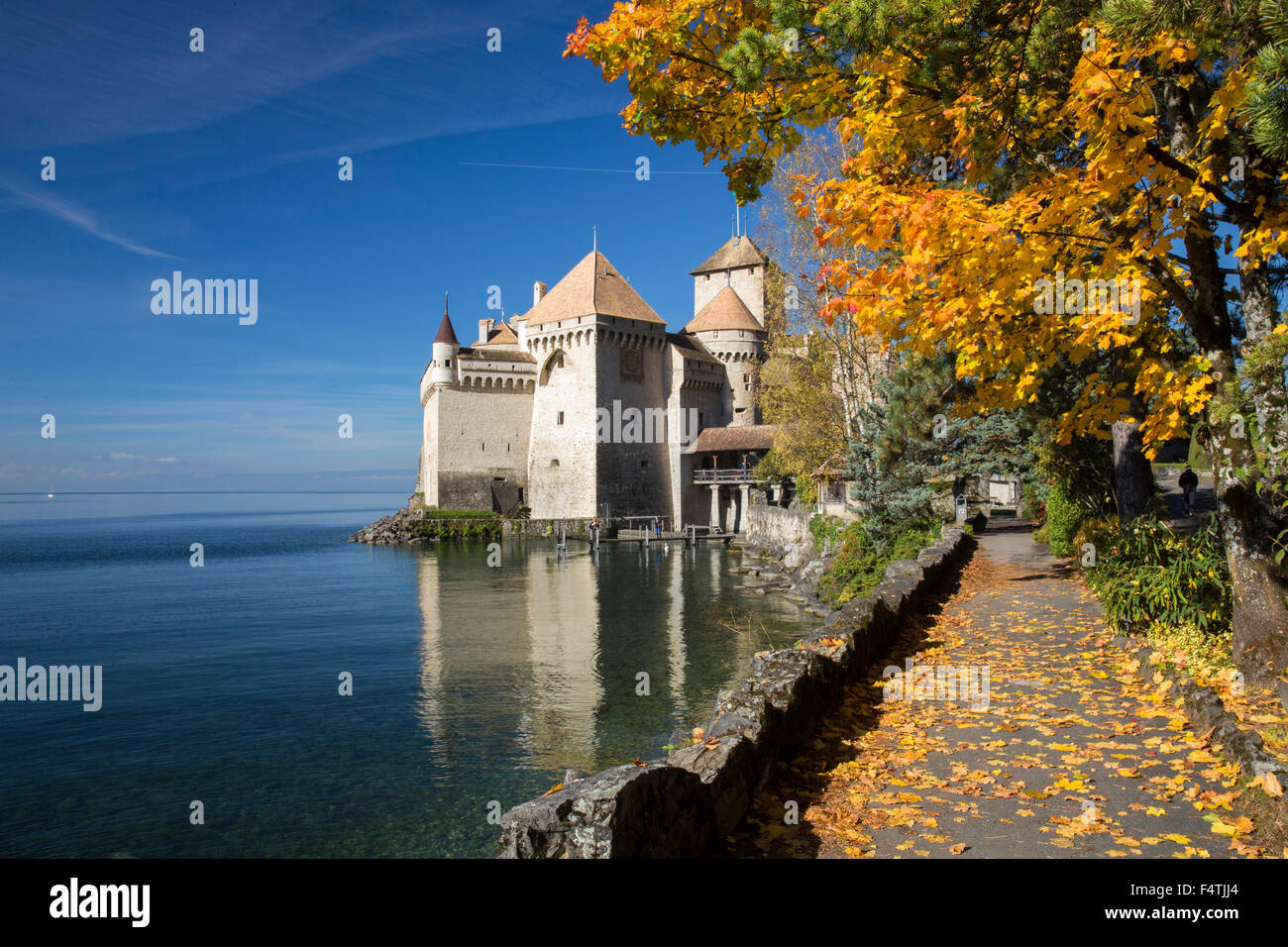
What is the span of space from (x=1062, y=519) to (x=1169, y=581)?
28.2 ft

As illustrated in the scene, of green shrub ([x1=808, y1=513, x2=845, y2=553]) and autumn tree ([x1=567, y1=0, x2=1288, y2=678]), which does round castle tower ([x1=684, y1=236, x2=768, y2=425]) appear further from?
autumn tree ([x1=567, y1=0, x2=1288, y2=678])

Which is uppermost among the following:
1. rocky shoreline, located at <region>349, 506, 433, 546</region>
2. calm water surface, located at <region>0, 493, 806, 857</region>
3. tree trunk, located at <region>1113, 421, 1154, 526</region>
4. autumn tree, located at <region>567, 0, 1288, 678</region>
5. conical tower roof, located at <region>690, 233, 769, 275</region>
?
conical tower roof, located at <region>690, 233, 769, 275</region>

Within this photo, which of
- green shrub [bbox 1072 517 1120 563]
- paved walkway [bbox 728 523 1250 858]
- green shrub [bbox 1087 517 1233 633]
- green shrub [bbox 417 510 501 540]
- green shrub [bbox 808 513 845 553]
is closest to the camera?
paved walkway [bbox 728 523 1250 858]

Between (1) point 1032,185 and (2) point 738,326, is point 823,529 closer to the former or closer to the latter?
(1) point 1032,185

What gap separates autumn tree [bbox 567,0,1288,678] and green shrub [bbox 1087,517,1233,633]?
997mm

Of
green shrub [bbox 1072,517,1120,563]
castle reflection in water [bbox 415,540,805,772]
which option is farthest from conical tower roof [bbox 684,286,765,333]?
green shrub [bbox 1072,517,1120,563]

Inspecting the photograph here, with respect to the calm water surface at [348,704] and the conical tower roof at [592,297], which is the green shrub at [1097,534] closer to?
the calm water surface at [348,704]

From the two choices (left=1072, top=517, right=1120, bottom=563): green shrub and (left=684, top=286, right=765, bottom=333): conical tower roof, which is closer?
(left=1072, top=517, right=1120, bottom=563): green shrub

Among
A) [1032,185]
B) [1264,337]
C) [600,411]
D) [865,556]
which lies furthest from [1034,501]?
[600,411]

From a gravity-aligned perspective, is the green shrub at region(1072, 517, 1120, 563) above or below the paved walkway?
above

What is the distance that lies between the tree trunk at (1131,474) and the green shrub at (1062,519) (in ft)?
9.72

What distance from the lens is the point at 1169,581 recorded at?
799 cm

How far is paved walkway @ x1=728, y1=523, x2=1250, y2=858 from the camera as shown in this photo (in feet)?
14.5
